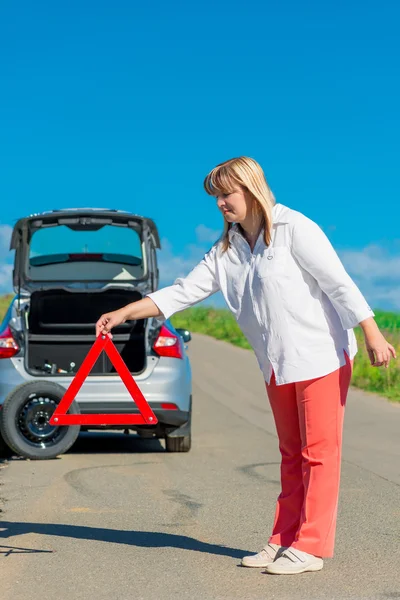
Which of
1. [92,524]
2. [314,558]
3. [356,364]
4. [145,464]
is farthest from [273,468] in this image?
[356,364]

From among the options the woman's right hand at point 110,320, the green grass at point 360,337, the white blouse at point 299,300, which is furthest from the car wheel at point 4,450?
the green grass at point 360,337

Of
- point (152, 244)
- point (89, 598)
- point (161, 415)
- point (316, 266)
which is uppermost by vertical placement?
point (152, 244)

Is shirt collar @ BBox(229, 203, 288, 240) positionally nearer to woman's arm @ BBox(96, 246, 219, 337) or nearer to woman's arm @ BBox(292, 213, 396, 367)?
woman's arm @ BBox(292, 213, 396, 367)

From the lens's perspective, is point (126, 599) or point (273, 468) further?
point (273, 468)

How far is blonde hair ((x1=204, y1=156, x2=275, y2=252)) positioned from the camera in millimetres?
5320

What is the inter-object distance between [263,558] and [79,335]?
6.13 m

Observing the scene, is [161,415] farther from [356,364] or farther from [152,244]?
[356,364]

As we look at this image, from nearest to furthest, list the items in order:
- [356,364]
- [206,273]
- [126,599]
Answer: [126,599]
[206,273]
[356,364]

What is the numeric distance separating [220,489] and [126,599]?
141 inches

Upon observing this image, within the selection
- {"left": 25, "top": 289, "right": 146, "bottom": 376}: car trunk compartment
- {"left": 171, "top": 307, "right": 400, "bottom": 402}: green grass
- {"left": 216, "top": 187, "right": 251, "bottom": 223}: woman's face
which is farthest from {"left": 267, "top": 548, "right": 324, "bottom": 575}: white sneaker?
{"left": 171, "top": 307, "right": 400, "bottom": 402}: green grass

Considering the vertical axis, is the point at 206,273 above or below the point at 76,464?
above

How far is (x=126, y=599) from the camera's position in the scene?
4.98m

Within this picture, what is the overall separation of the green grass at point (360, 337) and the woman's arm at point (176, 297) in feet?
39.4

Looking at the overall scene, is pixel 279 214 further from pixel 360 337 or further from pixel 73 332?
pixel 360 337
